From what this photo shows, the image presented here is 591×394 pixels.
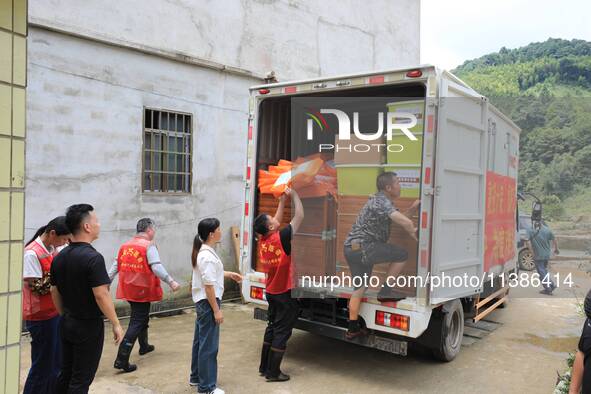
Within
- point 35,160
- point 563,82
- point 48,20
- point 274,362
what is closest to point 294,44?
point 48,20

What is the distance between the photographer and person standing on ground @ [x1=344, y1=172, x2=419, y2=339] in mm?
4680

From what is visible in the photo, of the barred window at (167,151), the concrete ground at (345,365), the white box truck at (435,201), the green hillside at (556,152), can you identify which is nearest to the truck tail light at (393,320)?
the white box truck at (435,201)

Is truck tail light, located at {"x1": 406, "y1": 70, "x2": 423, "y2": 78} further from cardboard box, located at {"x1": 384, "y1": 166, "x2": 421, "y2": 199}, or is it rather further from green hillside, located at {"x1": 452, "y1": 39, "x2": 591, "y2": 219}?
green hillside, located at {"x1": 452, "y1": 39, "x2": 591, "y2": 219}

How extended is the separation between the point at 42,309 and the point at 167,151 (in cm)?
427

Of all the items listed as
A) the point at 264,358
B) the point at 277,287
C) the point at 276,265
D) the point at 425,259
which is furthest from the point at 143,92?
the point at 425,259

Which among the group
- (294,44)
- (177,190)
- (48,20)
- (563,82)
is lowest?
(177,190)

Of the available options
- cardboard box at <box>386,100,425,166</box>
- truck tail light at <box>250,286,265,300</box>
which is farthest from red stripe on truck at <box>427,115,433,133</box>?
truck tail light at <box>250,286,265,300</box>

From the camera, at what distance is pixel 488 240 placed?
5.79m

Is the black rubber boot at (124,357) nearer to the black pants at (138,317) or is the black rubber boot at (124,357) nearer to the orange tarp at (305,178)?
the black pants at (138,317)

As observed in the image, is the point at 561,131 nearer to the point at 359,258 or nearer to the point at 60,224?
the point at 359,258

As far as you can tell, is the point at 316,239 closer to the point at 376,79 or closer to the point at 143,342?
the point at 376,79

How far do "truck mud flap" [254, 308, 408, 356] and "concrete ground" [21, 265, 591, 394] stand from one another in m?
0.38

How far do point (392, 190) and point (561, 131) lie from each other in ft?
54.9

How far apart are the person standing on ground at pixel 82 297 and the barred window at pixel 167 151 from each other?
4261mm
